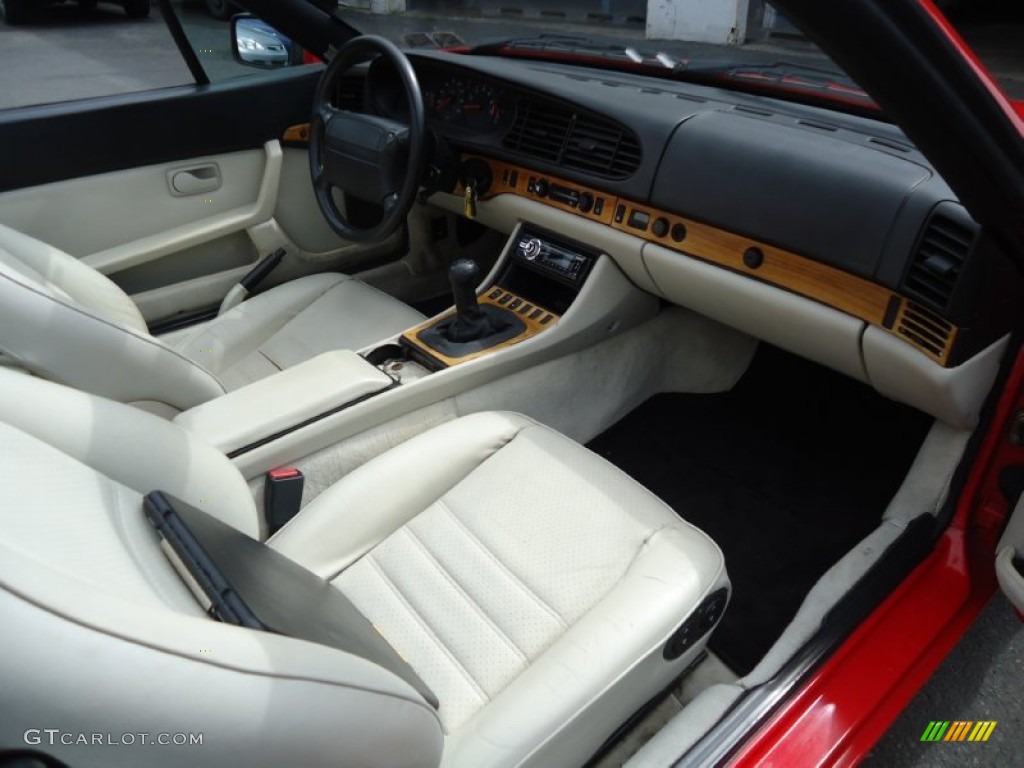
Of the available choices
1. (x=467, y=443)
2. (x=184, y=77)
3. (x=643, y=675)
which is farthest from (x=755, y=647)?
(x=184, y=77)

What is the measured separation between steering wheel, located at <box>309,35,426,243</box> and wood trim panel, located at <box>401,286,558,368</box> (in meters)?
0.27

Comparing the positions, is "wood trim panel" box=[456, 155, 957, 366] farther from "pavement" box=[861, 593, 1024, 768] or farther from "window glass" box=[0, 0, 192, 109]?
"window glass" box=[0, 0, 192, 109]

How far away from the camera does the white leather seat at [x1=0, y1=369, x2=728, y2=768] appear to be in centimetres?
57

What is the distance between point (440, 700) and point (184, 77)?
2.01m

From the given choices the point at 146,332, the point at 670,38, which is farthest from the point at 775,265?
the point at 670,38

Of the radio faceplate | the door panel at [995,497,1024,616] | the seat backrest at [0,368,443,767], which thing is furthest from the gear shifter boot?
the door panel at [995,497,1024,616]

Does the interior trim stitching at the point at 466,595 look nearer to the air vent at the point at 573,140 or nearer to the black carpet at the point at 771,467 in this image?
the black carpet at the point at 771,467

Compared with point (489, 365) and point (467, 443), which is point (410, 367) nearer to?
point (489, 365)

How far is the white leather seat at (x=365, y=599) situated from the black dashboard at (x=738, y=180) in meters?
0.55

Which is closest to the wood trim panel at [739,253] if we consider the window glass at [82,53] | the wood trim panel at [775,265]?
the wood trim panel at [775,265]

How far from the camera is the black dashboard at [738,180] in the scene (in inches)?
51.3

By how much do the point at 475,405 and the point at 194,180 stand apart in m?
1.16

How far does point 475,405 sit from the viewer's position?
6.03 ft

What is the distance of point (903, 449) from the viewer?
2.09 meters
